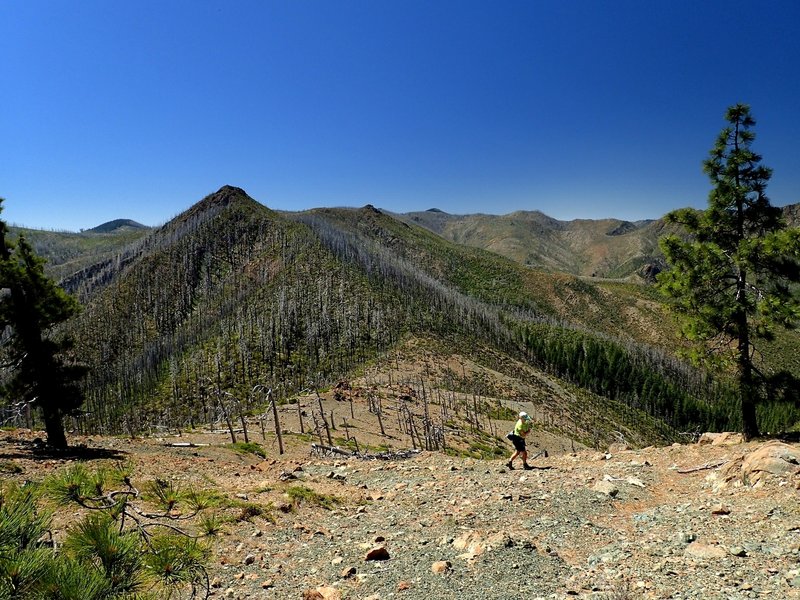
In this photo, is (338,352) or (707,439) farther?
(338,352)

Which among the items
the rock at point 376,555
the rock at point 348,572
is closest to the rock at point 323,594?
the rock at point 348,572

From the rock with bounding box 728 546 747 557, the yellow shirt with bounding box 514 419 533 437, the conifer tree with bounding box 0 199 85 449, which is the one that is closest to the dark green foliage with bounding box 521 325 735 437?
the yellow shirt with bounding box 514 419 533 437

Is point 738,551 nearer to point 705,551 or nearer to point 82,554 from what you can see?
point 705,551

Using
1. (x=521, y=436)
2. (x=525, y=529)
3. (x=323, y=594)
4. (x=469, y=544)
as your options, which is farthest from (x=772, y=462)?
(x=323, y=594)

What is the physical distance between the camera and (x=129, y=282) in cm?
17950

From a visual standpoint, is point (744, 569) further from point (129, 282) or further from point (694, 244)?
point (129, 282)

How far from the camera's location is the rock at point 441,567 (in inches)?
339

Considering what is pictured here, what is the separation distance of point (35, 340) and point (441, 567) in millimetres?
20757

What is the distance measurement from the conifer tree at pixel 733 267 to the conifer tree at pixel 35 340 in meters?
26.7

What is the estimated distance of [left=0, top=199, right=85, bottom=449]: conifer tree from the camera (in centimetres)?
1895

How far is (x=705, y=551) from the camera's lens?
321 inches

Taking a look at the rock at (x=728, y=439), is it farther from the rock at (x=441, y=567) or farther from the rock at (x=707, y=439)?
the rock at (x=441, y=567)

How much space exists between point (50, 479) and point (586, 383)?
16401 centimetres

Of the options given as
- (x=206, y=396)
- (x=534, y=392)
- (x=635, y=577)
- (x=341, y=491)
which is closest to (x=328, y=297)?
(x=206, y=396)
